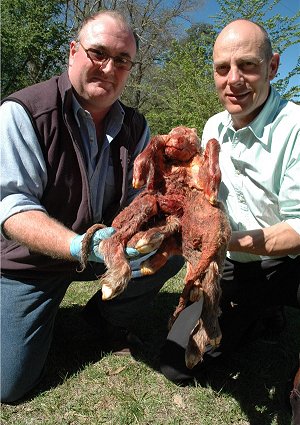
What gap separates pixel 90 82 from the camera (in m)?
2.67

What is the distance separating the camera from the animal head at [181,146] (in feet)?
6.06

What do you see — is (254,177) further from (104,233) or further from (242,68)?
(104,233)

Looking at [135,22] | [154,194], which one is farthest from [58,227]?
[135,22]

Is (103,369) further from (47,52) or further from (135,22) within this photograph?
(135,22)

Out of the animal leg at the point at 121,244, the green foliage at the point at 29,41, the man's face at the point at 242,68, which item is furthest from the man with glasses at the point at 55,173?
the green foliage at the point at 29,41

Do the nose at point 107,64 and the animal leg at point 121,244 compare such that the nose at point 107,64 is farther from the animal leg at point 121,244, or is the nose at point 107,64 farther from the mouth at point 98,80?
the animal leg at point 121,244

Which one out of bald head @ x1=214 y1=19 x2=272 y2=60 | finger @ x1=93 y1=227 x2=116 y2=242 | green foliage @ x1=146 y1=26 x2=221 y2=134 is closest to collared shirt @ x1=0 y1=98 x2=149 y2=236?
finger @ x1=93 y1=227 x2=116 y2=242

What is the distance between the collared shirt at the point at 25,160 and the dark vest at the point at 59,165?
0.20 feet

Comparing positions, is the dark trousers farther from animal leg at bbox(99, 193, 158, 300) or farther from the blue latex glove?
animal leg at bbox(99, 193, 158, 300)

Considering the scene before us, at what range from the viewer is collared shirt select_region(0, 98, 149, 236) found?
7.68 ft

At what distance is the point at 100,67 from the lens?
265 cm

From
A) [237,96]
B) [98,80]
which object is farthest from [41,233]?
[237,96]

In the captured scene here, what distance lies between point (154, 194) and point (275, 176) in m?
0.96

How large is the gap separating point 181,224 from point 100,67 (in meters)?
1.41
